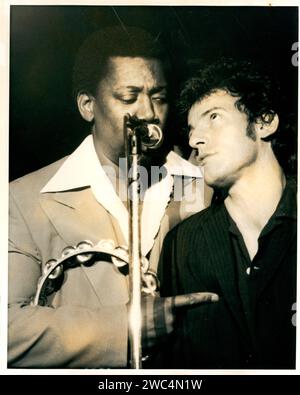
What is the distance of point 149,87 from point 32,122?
603 mm

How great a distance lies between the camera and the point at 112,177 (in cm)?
285

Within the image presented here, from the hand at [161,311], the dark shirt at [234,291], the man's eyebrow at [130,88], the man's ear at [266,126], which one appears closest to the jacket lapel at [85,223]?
the hand at [161,311]

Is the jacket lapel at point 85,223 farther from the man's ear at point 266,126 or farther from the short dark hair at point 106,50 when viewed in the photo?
the man's ear at point 266,126

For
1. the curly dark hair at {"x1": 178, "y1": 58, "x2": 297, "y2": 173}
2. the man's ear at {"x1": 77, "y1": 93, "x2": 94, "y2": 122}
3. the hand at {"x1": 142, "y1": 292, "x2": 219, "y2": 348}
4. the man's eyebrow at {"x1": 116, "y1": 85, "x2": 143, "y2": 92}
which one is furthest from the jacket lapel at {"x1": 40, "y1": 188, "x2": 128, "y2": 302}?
the curly dark hair at {"x1": 178, "y1": 58, "x2": 297, "y2": 173}

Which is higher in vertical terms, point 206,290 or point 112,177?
point 112,177

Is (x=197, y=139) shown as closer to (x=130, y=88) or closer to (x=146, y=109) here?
(x=146, y=109)

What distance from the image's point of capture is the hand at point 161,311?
2779 millimetres

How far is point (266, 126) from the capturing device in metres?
2.84

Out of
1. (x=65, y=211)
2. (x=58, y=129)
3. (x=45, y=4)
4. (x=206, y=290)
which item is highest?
(x=45, y=4)

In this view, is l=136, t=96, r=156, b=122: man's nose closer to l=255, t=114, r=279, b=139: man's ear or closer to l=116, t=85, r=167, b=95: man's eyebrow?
l=116, t=85, r=167, b=95: man's eyebrow

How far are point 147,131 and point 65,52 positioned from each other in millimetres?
559
